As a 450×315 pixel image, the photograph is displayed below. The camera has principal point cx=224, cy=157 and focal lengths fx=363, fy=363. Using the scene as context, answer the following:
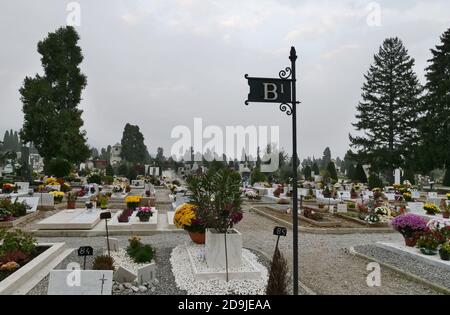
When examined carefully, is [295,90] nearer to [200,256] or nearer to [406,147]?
[200,256]

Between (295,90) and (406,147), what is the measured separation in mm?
47432

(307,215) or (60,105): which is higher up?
(60,105)

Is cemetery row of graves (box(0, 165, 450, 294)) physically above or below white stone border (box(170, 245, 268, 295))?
above

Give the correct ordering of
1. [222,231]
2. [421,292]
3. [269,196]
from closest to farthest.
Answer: [421,292] → [222,231] → [269,196]

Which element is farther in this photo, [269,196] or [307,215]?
[269,196]

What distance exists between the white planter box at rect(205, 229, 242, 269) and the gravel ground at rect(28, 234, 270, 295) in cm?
93

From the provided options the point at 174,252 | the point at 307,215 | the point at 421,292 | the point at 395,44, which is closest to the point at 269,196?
the point at 307,215

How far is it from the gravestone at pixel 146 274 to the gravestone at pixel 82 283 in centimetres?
139

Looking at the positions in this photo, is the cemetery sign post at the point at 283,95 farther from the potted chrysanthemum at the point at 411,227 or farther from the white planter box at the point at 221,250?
the potted chrysanthemum at the point at 411,227

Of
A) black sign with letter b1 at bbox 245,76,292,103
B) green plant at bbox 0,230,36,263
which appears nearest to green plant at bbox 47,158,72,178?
green plant at bbox 0,230,36,263

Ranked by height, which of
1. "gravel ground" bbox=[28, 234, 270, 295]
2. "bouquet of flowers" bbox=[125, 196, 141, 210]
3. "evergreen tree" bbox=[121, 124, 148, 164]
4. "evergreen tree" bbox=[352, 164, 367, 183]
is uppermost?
"evergreen tree" bbox=[121, 124, 148, 164]

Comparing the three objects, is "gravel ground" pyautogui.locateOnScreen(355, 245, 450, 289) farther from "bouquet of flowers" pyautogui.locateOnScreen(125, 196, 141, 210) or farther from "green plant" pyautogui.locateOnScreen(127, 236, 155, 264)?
"bouquet of flowers" pyautogui.locateOnScreen(125, 196, 141, 210)

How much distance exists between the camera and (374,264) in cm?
908

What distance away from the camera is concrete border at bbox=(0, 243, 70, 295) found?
660 centimetres
